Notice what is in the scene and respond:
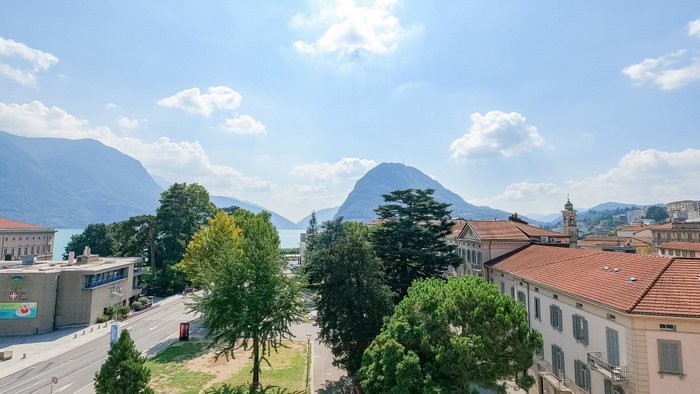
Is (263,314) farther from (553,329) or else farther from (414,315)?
(553,329)

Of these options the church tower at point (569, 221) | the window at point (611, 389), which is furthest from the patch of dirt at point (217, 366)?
the church tower at point (569, 221)

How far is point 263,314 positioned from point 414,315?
12632mm

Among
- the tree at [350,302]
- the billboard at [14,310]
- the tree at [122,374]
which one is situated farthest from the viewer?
the billboard at [14,310]

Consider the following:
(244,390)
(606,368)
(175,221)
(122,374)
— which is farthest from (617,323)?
(175,221)

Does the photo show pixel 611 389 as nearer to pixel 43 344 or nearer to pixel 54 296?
pixel 43 344

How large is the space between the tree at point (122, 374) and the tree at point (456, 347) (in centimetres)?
1169

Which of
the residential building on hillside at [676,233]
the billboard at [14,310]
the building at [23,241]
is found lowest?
the billboard at [14,310]

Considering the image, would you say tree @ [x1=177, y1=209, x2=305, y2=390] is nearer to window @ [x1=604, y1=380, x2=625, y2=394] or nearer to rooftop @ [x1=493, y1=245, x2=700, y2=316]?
rooftop @ [x1=493, y1=245, x2=700, y2=316]

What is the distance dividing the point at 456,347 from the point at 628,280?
11.5 meters

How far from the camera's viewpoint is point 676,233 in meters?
93.6

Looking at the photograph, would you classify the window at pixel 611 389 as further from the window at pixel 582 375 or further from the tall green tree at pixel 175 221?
the tall green tree at pixel 175 221

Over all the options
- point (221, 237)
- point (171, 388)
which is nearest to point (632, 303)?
point (171, 388)

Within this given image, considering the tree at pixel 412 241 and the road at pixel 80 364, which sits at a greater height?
the tree at pixel 412 241

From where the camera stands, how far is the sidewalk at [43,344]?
34006mm
